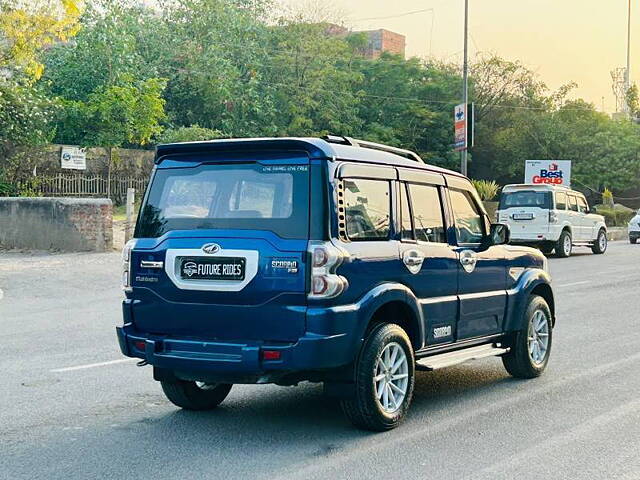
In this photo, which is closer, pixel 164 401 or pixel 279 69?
pixel 164 401

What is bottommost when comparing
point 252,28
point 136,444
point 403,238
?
point 136,444

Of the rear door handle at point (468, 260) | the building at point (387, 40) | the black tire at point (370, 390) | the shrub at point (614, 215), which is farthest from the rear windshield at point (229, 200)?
the building at point (387, 40)

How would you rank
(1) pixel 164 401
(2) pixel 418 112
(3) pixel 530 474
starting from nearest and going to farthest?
1. (3) pixel 530 474
2. (1) pixel 164 401
3. (2) pixel 418 112

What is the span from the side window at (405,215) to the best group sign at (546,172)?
4083cm

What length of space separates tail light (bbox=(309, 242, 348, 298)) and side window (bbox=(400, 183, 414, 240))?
101cm

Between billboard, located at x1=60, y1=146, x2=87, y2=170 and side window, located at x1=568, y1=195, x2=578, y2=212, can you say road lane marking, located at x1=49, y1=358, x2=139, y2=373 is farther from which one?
billboard, located at x1=60, y1=146, x2=87, y2=170

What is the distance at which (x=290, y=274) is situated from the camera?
578 cm

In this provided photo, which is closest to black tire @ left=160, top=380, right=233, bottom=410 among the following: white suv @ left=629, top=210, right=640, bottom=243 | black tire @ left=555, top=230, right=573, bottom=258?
black tire @ left=555, top=230, right=573, bottom=258

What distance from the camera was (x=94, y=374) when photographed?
835cm

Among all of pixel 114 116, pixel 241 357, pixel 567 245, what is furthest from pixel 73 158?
pixel 241 357

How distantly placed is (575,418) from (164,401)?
3.21m

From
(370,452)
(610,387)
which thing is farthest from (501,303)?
(370,452)

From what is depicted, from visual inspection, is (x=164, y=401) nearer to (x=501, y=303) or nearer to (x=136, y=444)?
(x=136, y=444)

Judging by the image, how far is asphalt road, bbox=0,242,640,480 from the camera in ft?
17.7
